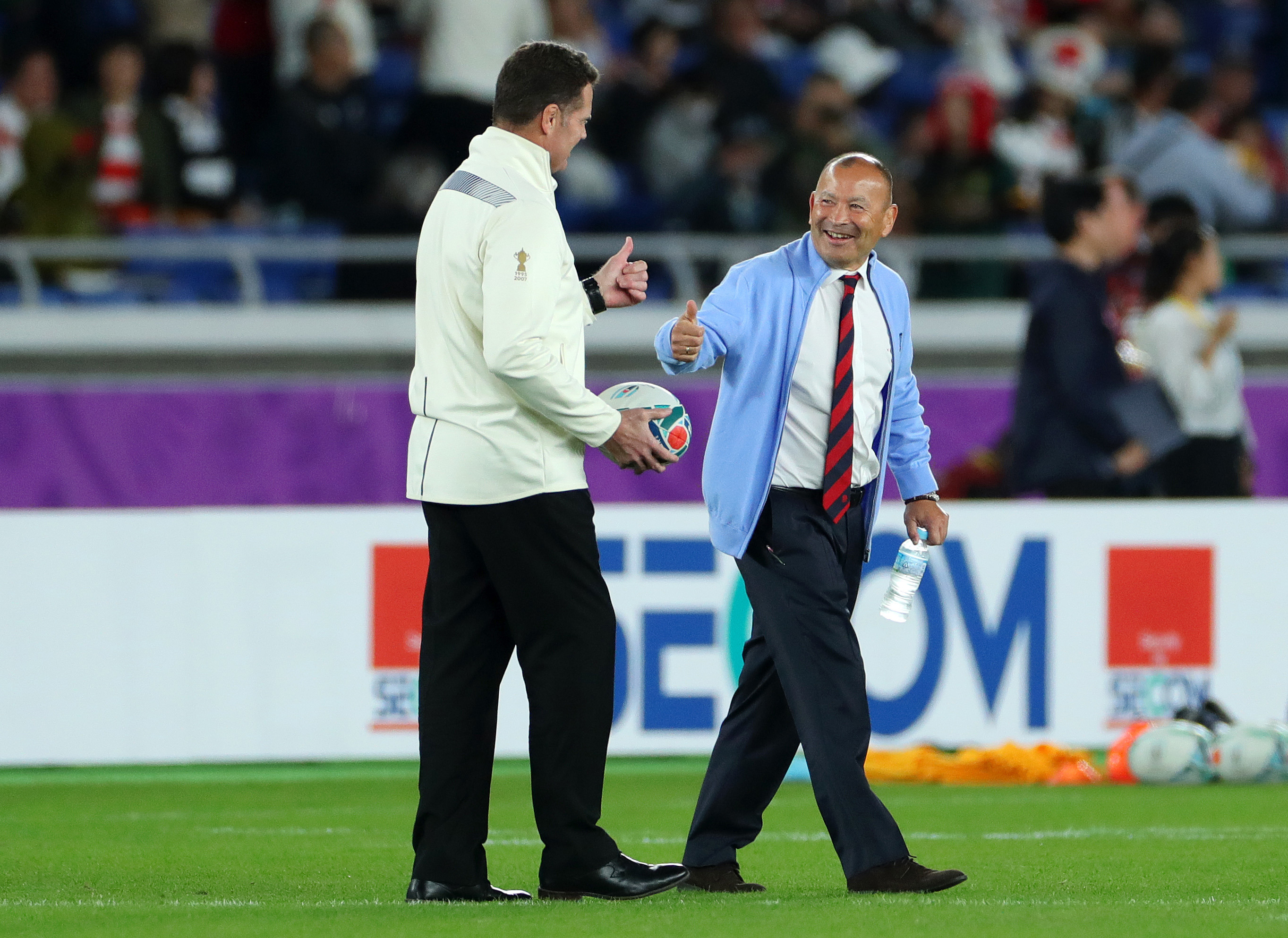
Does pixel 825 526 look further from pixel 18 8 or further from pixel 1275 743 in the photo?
pixel 18 8

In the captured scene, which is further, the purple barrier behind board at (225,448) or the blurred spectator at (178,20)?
the blurred spectator at (178,20)

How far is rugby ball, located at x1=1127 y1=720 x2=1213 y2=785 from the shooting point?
29.6 ft

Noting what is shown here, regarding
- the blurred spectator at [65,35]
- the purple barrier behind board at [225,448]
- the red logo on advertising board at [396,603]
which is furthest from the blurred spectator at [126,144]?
the red logo on advertising board at [396,603]

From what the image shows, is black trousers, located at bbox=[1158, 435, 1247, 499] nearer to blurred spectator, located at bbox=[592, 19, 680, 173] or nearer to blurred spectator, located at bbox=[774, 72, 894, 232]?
blurred spectator, located at bbox=[774, 72, 894, 232]

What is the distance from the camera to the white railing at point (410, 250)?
1270 centimetres

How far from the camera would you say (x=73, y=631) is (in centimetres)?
955

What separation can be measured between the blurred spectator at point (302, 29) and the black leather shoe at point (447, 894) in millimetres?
8757

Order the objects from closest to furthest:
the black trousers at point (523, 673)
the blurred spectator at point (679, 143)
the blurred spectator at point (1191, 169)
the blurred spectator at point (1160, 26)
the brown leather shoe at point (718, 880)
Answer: the black trousers at point (523, 673) < the brown leather shoe at point (718, 880) < the blurred spectator at point (1191, 169) < the blurred spectator at point (679, 143) < the blurred spectator at point (1160, 26)

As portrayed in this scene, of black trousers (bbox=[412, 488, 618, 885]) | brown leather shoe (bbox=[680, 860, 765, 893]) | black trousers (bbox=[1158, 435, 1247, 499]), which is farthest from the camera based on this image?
black trousers (bbox=[1158, 435, 1247, 499])

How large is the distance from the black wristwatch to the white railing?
734 centimetres

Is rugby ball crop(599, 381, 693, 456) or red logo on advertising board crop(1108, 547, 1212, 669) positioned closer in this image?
rugby ball crop(599, 381, 693, 456)

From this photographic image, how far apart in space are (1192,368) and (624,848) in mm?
4696

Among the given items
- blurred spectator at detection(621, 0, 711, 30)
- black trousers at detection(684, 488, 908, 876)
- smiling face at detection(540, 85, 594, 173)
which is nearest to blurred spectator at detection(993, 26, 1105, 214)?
blurred spectator at detection(621, 0, 711, 30)

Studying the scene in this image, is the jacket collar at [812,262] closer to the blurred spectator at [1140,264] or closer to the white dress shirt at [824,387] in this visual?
the white dress shirt at [824,387]
